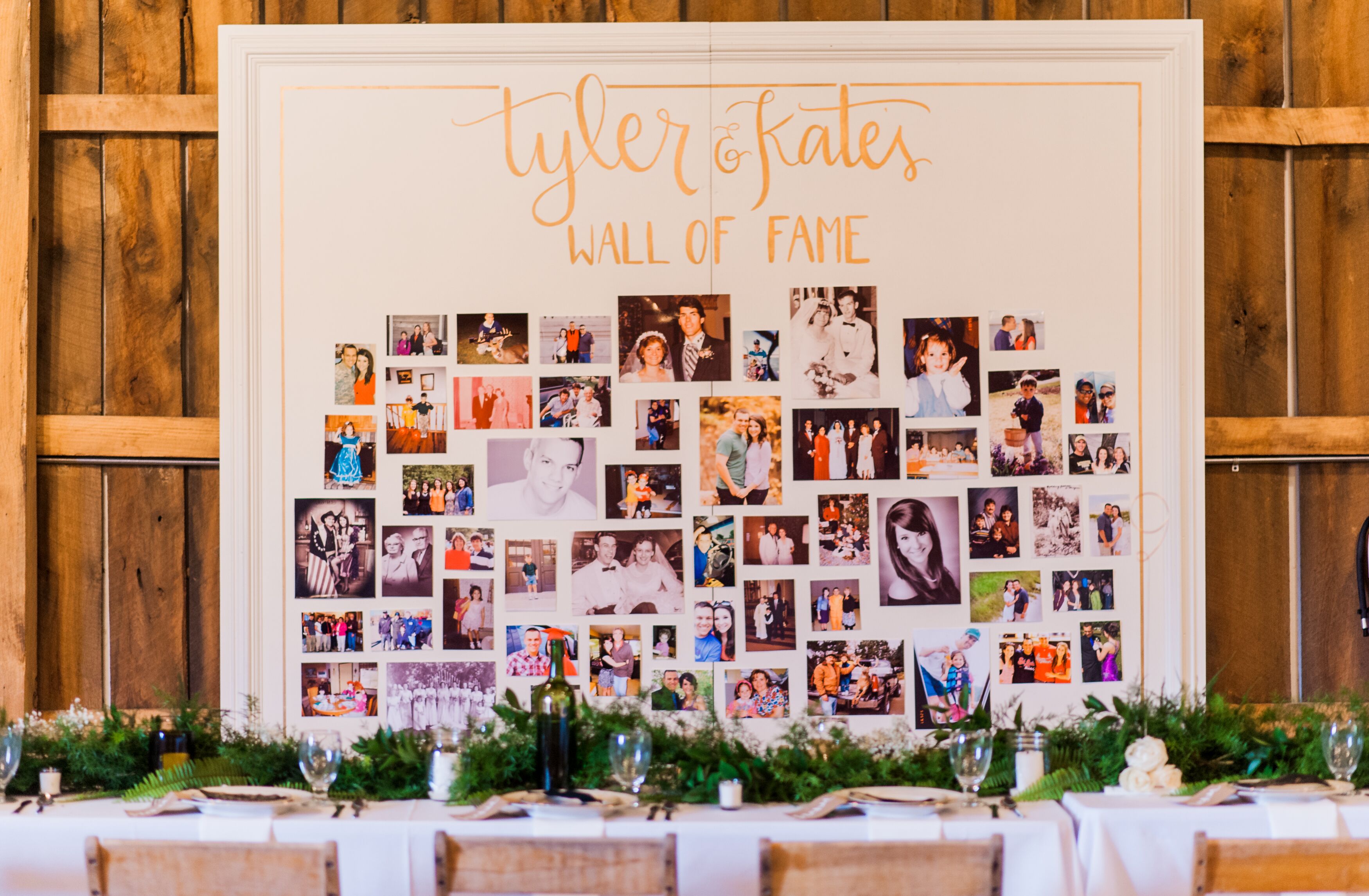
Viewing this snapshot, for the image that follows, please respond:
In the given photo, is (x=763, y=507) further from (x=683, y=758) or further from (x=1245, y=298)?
(x=1245, y=298)

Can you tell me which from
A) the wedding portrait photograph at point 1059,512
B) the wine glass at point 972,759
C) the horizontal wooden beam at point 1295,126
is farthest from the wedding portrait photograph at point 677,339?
the horizontal wooden beam at point 1295,126

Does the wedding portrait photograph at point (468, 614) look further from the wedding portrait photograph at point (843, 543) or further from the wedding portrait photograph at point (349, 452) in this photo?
the wedding portrait photograph at point (843, 543)

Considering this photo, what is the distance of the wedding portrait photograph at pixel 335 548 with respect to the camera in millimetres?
3041

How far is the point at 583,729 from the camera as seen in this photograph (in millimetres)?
Result: 2105

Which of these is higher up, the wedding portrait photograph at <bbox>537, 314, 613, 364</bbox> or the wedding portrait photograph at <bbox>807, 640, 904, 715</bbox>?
the wedding portrait photograph at <bbox>537, 314, 613, 364</bbox>

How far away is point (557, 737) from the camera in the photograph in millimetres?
2053

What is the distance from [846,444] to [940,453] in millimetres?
279

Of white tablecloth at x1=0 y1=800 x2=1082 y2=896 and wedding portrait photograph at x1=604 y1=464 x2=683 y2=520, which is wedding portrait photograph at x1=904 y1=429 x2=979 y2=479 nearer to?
wedding portrait photograph at x1=604 y1=464 x2=683 y2=520

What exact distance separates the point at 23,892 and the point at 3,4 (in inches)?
101

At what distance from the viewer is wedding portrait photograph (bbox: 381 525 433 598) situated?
9.98 feet

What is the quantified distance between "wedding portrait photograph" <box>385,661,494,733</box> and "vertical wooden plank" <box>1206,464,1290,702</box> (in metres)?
2.17

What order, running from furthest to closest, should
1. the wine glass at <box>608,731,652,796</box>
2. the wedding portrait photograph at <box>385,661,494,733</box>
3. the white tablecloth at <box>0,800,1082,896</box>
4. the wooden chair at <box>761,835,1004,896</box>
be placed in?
the wedding portrait photograph at <box>385,661,494,733</box> → the wine glass at <box>608,731,652,796</box> → the white tablecloth at <box>0,800,1082,896</box> → the wooden chair at <box>761,835,1004,896</box>

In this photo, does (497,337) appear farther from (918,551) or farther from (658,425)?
(918,551)

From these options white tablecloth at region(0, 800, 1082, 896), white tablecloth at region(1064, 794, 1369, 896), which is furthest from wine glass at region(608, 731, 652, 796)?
white tablecloth at region(1064, 794, 1369, 896)
